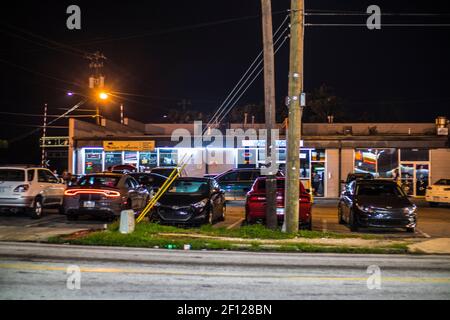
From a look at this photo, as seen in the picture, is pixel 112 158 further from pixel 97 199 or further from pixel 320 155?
pixel 97 199

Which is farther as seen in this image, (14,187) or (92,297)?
(14,187)

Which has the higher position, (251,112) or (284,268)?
(251,112)

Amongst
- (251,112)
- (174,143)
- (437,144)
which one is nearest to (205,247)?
(174,143)

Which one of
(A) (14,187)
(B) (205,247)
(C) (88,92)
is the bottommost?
(B) (205,247)

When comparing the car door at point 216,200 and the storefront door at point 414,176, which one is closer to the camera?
the car door at point 216,200

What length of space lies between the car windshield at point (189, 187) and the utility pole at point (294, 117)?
10.7 ft

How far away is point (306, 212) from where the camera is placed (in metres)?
15.5

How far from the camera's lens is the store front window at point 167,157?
1340 inches

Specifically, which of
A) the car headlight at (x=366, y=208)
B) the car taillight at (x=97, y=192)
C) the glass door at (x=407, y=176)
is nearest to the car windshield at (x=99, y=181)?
the car taillight at (x=97, y=192)

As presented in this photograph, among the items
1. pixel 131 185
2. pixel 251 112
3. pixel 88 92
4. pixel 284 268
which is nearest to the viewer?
pixel 284 268

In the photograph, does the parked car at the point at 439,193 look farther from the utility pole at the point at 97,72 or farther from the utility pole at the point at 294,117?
the utility pole at the point at 97,72

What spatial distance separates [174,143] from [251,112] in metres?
34.4

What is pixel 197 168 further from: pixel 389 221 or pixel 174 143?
pixel 389 221

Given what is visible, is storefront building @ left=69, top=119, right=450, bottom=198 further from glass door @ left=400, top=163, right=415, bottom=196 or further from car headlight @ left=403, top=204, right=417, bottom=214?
car headlight @ left=403, top=204, right=417, bottom=214
